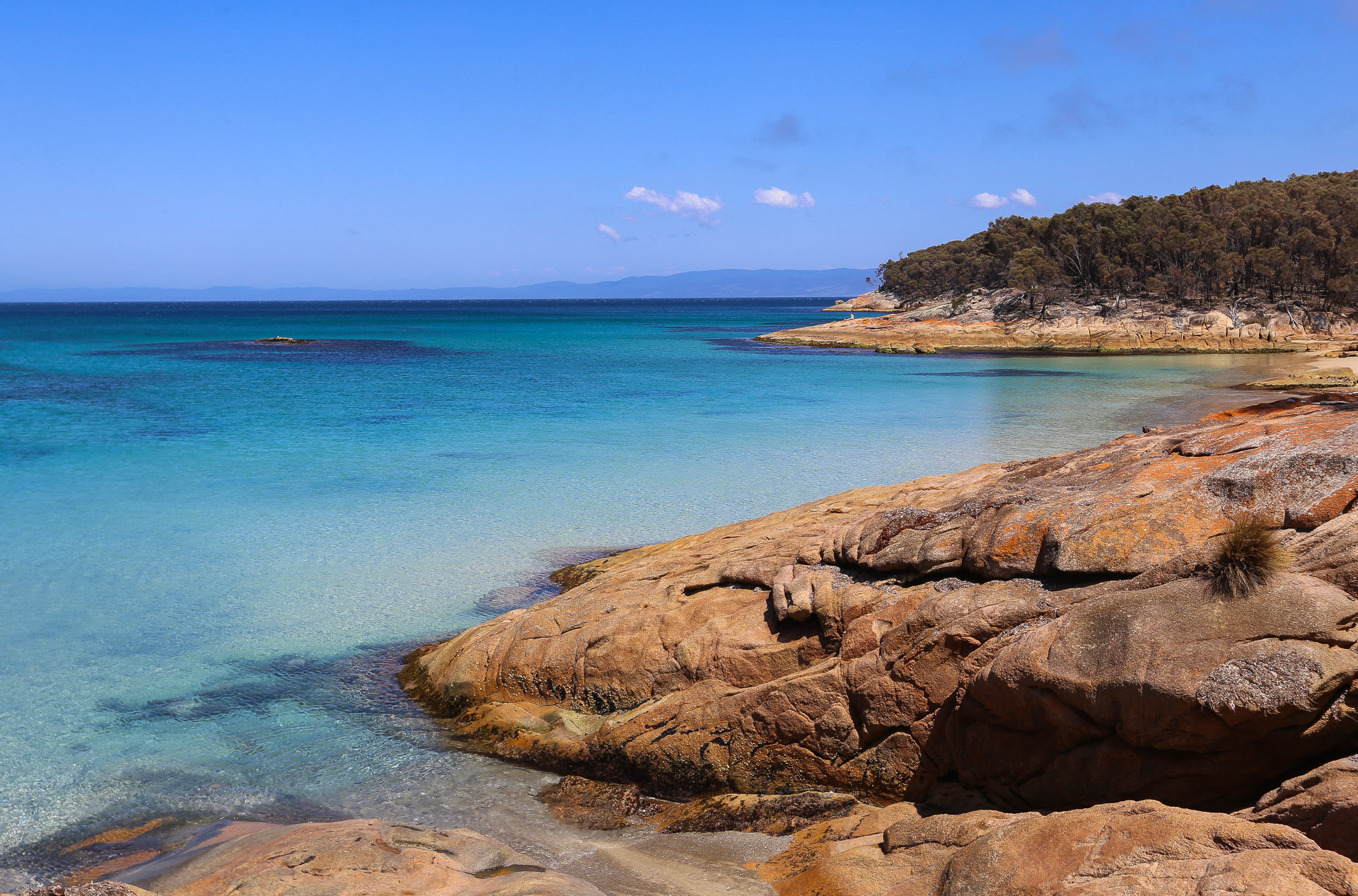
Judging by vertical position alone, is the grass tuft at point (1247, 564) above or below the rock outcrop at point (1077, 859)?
above

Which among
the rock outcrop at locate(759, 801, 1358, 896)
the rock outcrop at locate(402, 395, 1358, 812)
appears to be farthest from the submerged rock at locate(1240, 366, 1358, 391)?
the rock outcrop at locate(759, 801, 1358, 896)

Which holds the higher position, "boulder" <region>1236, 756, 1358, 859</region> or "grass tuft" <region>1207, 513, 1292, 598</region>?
"grass tuft" <region>1207, 513, 1292, 598</region>

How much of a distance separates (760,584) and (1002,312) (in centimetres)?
7094

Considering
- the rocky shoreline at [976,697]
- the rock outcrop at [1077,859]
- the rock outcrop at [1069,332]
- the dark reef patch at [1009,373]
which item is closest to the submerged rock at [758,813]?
the rocky shoreline at [976,697]

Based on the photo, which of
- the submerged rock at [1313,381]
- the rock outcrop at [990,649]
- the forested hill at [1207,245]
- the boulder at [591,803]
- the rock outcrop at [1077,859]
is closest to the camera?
the rock outcrop at [1077,859]

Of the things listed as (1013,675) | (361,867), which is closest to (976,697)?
(1013,675)

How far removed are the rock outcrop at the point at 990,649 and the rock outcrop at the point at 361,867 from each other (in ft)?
6.83

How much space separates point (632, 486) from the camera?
19328 mm

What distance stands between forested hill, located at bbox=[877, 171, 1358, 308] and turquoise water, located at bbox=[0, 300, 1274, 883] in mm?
22413

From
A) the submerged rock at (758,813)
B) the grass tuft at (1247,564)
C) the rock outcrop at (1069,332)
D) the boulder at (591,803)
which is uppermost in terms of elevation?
the rock outcrop at (1069,332)

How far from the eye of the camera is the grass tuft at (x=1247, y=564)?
5.48 metres

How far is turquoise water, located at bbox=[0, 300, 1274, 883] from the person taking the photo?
840 centimetres

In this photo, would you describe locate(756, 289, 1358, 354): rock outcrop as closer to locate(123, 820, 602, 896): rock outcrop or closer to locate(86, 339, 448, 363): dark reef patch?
locate(86, 339, 448, 363): dark reef patch

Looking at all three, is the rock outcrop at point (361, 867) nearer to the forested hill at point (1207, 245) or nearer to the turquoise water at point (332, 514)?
the turquoise water at point (332, 514)
